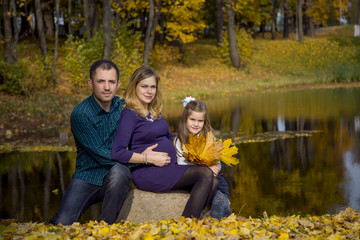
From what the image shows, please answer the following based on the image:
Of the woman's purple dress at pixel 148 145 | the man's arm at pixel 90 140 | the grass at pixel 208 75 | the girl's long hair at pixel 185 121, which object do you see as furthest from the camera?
the grass at pixel 208 75

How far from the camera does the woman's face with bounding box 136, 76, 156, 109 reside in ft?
16.7

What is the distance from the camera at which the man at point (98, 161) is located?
4.71 meters

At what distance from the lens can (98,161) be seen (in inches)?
191

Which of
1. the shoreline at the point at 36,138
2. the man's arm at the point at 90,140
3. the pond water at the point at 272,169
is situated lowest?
the pond water at the point at 272,169

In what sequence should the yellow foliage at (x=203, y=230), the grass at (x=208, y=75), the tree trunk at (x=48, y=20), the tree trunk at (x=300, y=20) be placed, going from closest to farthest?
the yellow foliage at (x=203, y=230) → the grass at (x=208, y=75) → the tree trunk at (x=48, y=20) → the tree trunk at (x=300, y=20)

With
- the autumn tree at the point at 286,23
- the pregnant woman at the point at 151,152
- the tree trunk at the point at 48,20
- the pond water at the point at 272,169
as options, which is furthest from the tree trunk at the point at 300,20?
the pregnant woman at the point at 151,152

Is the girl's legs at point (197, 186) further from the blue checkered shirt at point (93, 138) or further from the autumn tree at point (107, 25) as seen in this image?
the autumn tree at point (107, 25)

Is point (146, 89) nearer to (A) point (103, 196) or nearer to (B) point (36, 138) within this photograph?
(A) point (103, 196)

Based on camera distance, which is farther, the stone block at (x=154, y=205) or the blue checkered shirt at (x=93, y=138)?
the stone block at (x=154, y=205)

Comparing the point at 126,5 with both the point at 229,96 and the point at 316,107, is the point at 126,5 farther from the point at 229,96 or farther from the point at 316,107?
the point at 316,107

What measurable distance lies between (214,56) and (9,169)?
25.3 metres

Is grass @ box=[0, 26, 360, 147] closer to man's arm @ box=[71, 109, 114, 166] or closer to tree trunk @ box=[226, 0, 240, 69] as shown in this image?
tree trunk @ box=[226, 0, 240, 69]

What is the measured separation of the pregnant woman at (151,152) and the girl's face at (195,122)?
1.37 feet

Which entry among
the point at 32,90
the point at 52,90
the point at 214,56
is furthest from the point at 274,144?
the point at 214,56
